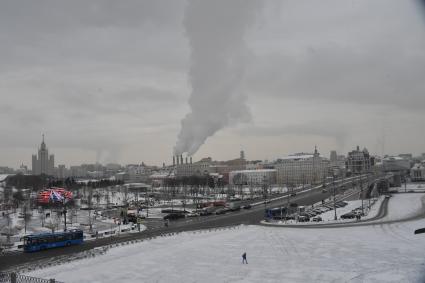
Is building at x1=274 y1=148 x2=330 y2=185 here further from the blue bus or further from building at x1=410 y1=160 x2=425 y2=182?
the blue bus

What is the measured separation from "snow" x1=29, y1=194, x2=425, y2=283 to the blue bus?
6.80 metres

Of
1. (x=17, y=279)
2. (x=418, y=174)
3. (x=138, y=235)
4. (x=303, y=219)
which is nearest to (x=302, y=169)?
(x=418, y=174)

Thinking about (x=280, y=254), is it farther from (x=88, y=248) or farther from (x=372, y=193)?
(x=372, y=193)

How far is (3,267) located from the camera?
2906cm

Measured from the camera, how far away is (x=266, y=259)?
96.8ft

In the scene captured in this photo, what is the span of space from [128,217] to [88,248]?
22645 mm

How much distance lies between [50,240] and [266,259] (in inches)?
762

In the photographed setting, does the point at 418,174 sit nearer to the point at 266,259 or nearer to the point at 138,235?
the point at 138,235

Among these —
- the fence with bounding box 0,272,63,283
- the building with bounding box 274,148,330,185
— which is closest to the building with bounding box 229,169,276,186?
the building with bounding box 274,148,330,185

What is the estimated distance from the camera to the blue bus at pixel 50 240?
36.8 m

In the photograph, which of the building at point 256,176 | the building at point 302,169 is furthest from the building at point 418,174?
→ the building at point 256,176

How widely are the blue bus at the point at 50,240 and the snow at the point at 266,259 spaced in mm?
6797

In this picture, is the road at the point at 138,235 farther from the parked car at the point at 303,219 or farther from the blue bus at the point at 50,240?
the parked car at the point at 303,219

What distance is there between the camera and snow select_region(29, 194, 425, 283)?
24719 mm
